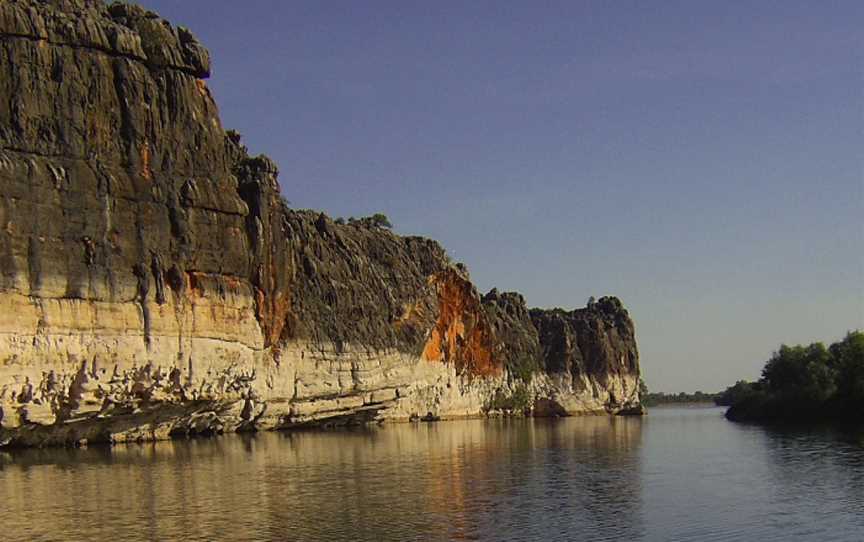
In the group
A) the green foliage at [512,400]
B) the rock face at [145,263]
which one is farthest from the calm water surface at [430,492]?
the green foliage at [512,400]

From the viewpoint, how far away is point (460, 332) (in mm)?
110250

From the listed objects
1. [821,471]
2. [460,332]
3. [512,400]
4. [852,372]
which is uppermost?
[460,332]

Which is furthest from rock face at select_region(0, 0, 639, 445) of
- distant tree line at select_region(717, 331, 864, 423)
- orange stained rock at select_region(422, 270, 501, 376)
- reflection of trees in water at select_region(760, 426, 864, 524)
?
distant tree line at select_region(717, 331, 864, 423)

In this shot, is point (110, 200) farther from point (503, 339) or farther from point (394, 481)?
point (503, 339)

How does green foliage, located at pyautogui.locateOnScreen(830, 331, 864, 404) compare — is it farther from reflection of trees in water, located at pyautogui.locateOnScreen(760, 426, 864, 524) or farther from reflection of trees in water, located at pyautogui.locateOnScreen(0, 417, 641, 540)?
reflection of trees in water, located at pyautogui.locateOnScreen(0, 417, 641, 540)

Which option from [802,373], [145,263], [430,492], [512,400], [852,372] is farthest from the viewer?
[512,400]

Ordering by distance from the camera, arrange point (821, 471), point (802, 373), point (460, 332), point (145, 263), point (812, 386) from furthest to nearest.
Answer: point (460, 332), point (802, 373), point (812, 386), point (145, 263), point (821, 471)

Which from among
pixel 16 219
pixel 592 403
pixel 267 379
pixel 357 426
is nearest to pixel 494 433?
pixel 357 426

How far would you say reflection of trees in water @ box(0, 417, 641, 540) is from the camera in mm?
29141

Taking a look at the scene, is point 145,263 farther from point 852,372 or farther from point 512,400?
point 512,400

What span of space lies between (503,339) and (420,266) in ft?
94.0

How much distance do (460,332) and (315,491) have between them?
73512 mm

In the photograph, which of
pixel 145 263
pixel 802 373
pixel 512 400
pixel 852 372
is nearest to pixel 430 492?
pixel 145 263

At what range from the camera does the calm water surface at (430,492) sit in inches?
1130
